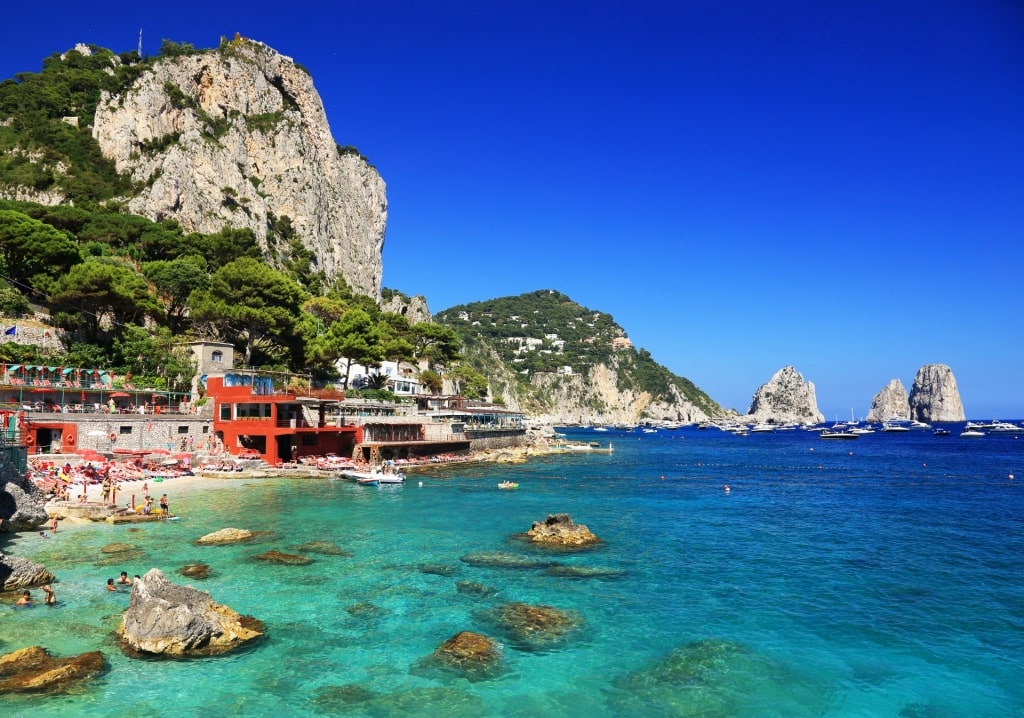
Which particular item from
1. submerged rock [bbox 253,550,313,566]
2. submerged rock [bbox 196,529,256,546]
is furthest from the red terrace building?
submerged rock [bbox 253,550,313,566]

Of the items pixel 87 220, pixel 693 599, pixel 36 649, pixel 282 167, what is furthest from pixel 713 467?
pixel 282 167

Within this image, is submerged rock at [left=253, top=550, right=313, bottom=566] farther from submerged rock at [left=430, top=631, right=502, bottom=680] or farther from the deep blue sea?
submerged rock at [left=430, top=631, right=502, bottom=680]

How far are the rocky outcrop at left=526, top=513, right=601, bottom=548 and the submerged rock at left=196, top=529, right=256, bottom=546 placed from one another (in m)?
12.0

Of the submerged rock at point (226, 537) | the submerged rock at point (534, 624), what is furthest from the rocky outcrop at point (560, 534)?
the submerged rock at point (226, 537)

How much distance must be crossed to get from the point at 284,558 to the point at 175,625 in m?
8.16

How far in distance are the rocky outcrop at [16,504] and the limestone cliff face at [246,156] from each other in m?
60.8

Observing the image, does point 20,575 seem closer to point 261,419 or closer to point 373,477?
point 373,477

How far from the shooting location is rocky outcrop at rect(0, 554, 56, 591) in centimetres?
1827

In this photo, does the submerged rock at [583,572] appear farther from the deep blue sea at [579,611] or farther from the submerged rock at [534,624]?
the submerged rock at [534,624]

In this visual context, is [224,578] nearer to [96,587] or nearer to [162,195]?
[96,587]

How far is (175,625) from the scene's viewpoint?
14773 millimetres

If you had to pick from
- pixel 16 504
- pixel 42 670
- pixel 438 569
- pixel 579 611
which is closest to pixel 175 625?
pixel 42 670

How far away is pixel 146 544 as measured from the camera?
24.4 meters

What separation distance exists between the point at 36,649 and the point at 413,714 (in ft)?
29.1
